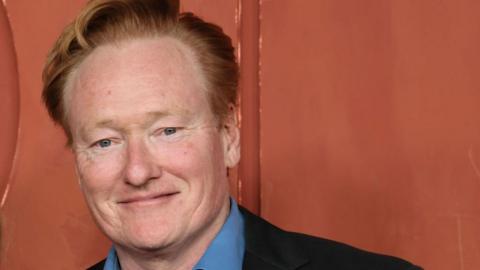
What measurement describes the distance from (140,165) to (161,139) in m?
0.05

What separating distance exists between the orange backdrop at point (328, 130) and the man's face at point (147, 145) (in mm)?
361

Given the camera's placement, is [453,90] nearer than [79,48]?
No

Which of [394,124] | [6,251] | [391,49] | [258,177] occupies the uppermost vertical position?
[391,49]

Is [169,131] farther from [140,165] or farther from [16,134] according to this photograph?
[16,134]

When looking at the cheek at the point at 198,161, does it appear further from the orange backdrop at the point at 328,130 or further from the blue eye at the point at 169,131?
the orange backdrop at the point at 328,130

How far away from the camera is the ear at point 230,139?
1460 millimetres

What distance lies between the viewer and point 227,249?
56.2 inches

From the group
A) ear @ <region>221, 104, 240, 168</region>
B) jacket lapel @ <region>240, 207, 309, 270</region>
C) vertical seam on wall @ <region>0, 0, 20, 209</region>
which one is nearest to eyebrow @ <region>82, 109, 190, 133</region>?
ear @ <region>221, 104, 240, 168</region>

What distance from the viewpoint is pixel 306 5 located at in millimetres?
1754

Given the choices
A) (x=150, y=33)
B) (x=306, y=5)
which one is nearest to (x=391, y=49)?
(x=306, y=5)

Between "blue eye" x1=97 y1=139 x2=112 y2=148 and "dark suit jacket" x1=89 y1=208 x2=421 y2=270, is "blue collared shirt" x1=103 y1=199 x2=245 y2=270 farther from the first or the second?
"blue eye" x1=97 y1=139 x2=112 y2=148

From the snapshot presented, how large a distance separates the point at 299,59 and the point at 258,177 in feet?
0.76

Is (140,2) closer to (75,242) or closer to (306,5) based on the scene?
(306,5)

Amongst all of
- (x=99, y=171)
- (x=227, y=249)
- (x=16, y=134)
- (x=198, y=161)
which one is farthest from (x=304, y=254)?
(x=16, y=134)
